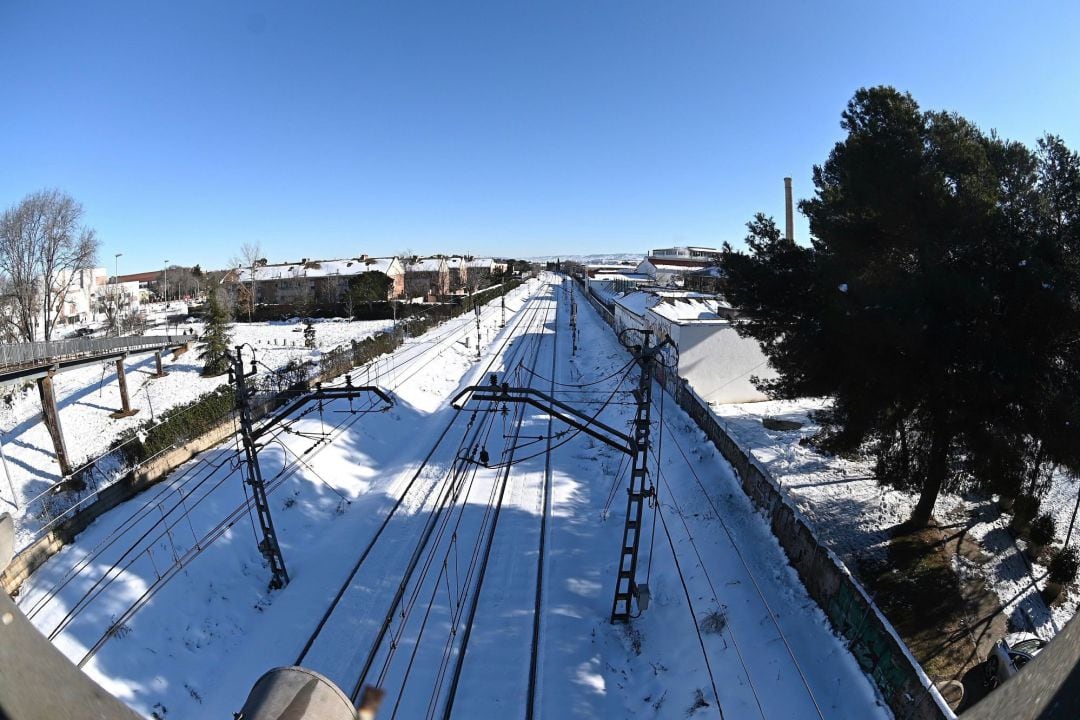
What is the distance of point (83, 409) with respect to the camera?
23.7 metres

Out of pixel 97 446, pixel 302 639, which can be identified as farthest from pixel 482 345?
pixel 302 639

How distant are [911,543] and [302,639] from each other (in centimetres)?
1251

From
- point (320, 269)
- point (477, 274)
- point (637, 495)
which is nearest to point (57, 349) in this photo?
point (637, 495)

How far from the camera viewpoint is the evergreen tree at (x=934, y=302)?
8.66m

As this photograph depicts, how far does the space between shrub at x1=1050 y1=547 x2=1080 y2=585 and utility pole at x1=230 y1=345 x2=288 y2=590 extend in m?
15.4

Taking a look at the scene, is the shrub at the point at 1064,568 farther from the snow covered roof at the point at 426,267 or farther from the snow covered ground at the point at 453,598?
the snow covered roof at the point at 426,267

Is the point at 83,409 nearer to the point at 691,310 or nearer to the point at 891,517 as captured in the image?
the point at 691,310

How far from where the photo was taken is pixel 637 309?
110ft

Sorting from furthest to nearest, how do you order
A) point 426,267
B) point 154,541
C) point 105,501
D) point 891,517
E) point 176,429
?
point 426,267
point 176,429
point 105,501
point 891,517
point 154,541

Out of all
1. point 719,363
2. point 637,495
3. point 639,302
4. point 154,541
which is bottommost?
point 154,541

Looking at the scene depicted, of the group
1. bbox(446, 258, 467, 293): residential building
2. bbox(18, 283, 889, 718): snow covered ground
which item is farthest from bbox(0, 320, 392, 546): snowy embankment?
bbox(446, 258, 467, 293): residential building

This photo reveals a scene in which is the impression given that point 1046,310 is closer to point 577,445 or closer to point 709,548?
point 709,548

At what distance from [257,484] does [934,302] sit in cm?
1289

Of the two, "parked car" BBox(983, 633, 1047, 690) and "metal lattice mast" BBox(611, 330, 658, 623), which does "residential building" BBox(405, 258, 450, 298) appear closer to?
"metal lattice mast" BBox(611, 330, 658, 623)
